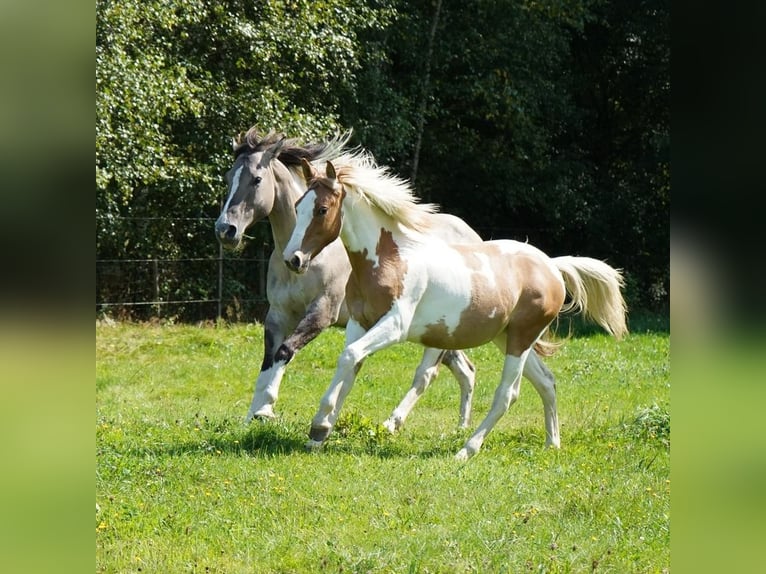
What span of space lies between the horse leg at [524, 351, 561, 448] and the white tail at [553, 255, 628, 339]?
647 millimetres

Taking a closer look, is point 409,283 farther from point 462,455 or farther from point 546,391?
point 546,391

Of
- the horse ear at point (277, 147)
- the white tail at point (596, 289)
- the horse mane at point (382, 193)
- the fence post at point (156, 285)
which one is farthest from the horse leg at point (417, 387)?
the fence post at point (156, 285)

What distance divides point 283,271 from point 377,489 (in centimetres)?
362

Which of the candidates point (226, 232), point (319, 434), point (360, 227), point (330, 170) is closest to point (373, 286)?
point (360, 227)

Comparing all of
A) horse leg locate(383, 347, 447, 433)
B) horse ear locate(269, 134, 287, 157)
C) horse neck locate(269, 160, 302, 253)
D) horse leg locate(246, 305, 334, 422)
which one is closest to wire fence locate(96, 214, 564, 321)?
horse neck locate(269, 160, 302, 253)

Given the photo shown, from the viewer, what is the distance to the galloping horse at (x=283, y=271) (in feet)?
28.1

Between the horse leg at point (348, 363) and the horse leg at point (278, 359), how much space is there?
1.43 meters

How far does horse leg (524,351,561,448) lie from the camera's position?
7.65 meters

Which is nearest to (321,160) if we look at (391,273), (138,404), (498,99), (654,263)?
(391,273)

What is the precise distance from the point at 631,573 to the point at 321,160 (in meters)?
5.62

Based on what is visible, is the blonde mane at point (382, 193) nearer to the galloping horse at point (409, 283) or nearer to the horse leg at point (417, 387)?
the galloping horse at point (409, 283)

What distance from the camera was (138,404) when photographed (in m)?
9.98

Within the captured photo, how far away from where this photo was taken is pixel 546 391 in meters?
7.77
